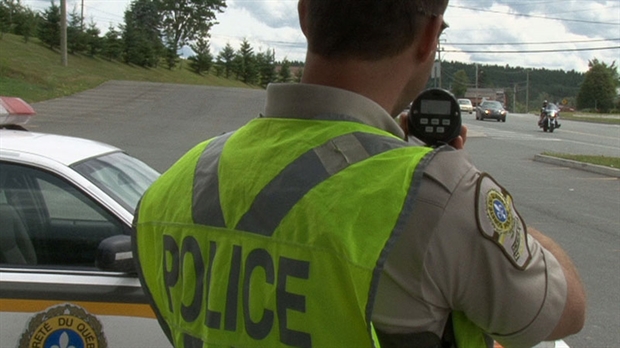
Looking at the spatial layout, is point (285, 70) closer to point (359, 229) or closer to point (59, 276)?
point (59, 276)

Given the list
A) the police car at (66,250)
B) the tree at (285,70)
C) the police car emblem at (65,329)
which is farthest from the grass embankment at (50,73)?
the police car emblem at (65,329)

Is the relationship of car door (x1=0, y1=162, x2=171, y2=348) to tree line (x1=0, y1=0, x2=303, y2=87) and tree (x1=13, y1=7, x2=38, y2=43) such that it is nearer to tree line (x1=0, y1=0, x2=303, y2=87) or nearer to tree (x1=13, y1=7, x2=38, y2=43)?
tree line (x1=0, y1=0, x2=303, y2=87)

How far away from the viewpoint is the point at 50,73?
35531mm

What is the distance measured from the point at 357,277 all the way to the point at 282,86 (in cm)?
43

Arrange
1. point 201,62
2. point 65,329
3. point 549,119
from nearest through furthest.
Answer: point 65,329 < point 549,119 < point 201,62

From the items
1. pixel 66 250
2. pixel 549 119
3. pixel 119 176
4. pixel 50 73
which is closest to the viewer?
pixel 66 250

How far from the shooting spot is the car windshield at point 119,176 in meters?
3.43

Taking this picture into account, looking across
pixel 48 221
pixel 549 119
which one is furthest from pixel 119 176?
pixel 549 119

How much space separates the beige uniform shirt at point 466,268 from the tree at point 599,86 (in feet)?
276

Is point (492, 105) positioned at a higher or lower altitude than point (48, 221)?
higher

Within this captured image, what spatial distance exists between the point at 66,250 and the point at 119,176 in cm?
50

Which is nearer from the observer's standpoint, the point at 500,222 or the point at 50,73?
the point at 500,222

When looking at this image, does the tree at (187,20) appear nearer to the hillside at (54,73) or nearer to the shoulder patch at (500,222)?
the hillside at (54,73)

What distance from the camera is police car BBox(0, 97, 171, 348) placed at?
124 inches
